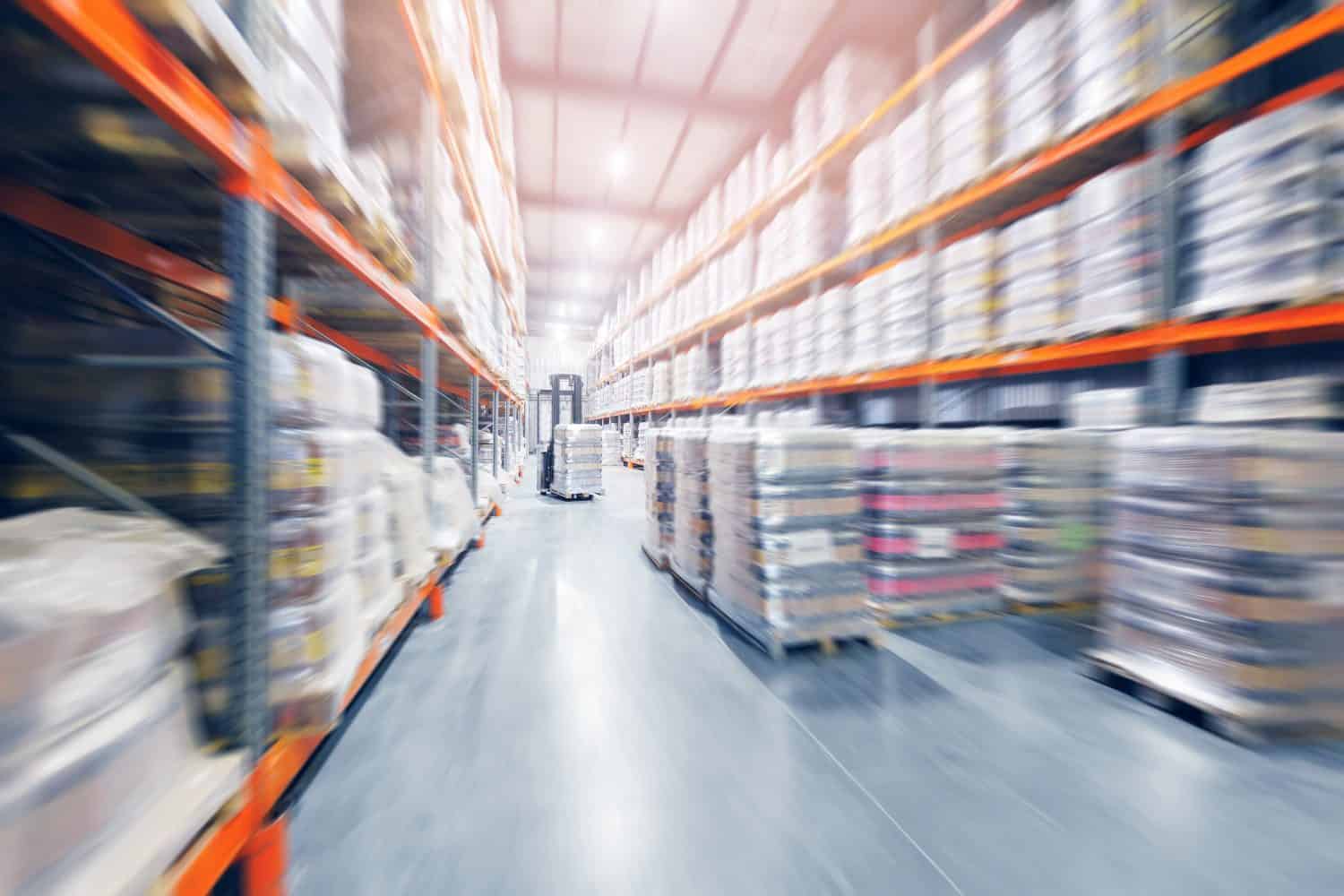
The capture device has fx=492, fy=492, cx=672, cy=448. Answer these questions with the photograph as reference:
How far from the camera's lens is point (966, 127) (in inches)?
108

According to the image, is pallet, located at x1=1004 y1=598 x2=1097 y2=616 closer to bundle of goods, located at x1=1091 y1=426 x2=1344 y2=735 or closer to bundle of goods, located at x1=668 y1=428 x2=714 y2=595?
bundle of goods, located at x1=1091 y1=426 x2=1344 y2=735

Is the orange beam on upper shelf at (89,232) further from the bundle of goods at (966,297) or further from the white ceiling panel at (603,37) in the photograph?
the white ceiling panel at (603,37)

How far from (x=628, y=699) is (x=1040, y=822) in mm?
1118

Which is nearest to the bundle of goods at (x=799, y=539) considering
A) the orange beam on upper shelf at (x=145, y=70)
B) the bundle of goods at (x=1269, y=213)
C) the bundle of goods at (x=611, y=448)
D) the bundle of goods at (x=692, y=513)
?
the bundle of goods at (x=692, y=513)

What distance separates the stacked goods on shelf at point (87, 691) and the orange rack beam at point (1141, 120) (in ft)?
10.5

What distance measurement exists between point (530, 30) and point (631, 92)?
1.19 metres

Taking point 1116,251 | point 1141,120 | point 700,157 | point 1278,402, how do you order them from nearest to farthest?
1. point 1278,402
2. point 1141,120
3. point 1116,251
4. point 700,157

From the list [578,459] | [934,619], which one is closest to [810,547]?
[934,619]

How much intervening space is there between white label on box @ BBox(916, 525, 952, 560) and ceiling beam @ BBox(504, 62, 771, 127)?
17.2ft

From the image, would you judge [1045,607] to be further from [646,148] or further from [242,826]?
[646,148]

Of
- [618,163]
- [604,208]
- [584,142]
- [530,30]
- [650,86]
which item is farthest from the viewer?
[604,208]

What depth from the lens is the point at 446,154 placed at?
9.55 ft

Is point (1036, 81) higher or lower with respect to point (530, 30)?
lower

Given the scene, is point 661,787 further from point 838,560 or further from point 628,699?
point 838,560
